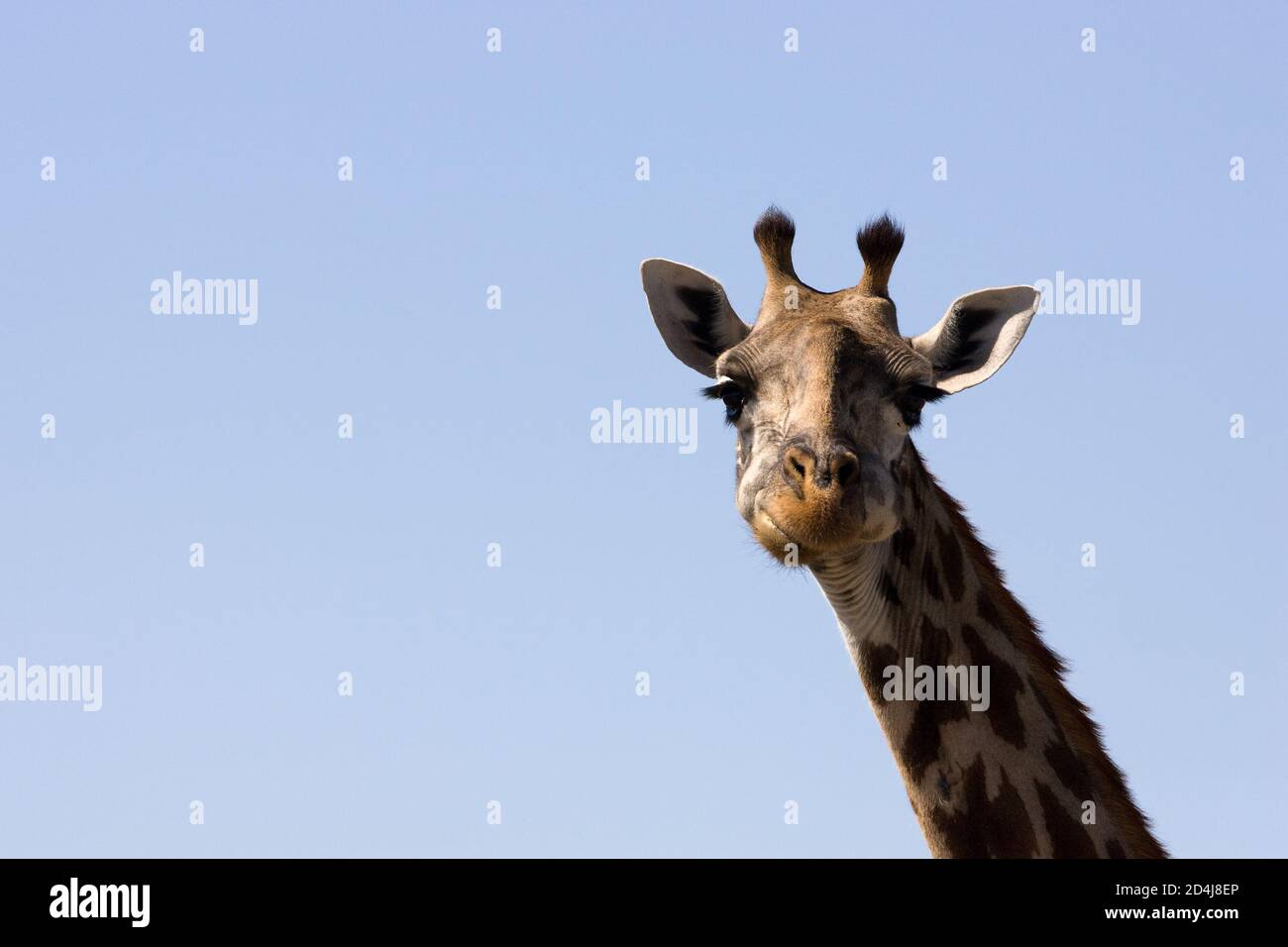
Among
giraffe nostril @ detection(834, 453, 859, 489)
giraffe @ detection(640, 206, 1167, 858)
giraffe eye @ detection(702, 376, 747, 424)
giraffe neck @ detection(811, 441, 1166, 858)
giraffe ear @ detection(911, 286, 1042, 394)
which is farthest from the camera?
giraffe ear @ detection(911, 286, 1042, 394)

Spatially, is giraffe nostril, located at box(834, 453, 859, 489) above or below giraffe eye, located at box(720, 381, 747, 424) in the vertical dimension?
below

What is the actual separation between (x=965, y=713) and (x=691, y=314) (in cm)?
416

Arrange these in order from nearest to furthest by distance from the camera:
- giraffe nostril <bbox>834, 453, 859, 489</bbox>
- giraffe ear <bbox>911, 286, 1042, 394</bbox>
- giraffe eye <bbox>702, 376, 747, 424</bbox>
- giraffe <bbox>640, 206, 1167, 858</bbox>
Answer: giraffe nostril <bbox>834, 453, 859, 489</bbox>, giraffe <bbox>640, 206, 1167, 858</bbox>, giraffe eye <bbox>702, 376, 747, 424</bbox>, giraffe ear <bbox>911, 286, 1042, 394</bbox>

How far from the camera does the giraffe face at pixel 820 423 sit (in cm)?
1573

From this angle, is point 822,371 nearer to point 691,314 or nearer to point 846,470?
point 846,470

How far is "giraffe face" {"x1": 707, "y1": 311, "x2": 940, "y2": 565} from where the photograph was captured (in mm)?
15727

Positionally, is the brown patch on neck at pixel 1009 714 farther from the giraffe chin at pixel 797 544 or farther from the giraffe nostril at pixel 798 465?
the giraffe nostril at pixel 798 465

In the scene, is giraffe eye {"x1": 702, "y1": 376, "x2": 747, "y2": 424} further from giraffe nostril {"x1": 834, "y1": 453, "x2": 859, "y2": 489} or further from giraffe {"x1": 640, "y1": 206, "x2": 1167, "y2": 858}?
giraffe nostril {"x1": 834, "y1": 453, "x2": 859, "y2": 489}

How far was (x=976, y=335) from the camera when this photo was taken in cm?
1775

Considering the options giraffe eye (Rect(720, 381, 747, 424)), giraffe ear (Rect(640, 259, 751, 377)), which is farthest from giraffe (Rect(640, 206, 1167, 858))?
giraffe ear (Rect(640, 259, 751, 377))

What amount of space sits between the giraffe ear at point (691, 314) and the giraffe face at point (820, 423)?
28.5 inches
